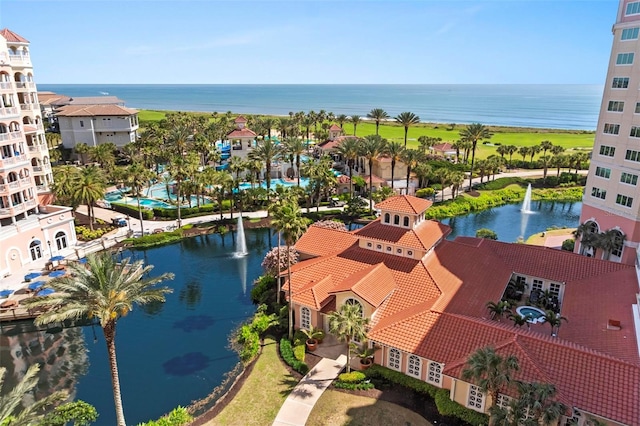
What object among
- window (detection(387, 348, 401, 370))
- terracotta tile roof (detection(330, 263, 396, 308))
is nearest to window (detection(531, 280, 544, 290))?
terracotta tile roof (detection(330, 263, 396, 308))

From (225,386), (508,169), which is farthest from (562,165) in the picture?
(225,386)

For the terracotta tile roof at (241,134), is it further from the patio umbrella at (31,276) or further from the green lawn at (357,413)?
the green lawn at (357,413)

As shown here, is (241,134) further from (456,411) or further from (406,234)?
(456,411)

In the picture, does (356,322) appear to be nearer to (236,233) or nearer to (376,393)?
(376,393)

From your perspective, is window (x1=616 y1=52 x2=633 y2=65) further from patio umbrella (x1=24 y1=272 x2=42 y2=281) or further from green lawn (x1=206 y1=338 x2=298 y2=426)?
patio umbrella (x1=24 y1=272 x2=42 y2=281)

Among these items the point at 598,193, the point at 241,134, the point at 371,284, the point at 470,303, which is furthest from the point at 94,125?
the point at 598,193

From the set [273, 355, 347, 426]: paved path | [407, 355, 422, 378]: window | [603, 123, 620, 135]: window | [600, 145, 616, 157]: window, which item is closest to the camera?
[273, 355, 347, 426]: paved path
